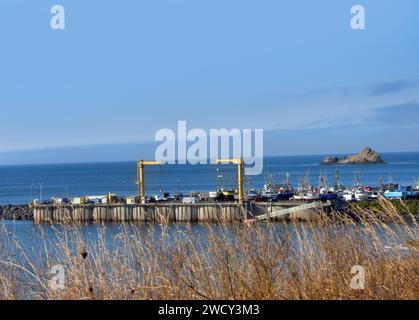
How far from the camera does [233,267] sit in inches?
275

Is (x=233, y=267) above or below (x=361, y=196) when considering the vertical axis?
above

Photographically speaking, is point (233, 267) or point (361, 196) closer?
point (233, 267)

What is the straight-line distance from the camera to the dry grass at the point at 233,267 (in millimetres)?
6777

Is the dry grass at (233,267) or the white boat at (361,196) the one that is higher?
the dry grass at (233,267)

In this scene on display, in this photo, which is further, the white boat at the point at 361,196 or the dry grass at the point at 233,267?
the white boat at the point at 361,196

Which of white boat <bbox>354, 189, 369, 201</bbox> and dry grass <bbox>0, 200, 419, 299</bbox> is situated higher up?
dry grass <bbox>0, 200, 419, 299</bbox>

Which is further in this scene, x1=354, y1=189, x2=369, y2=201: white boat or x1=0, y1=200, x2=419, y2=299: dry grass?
x1=354, y1=189, x2=369, y2=201: white boat

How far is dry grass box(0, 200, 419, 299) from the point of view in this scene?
6.78 meters

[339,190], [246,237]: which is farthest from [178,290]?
[339,190]
